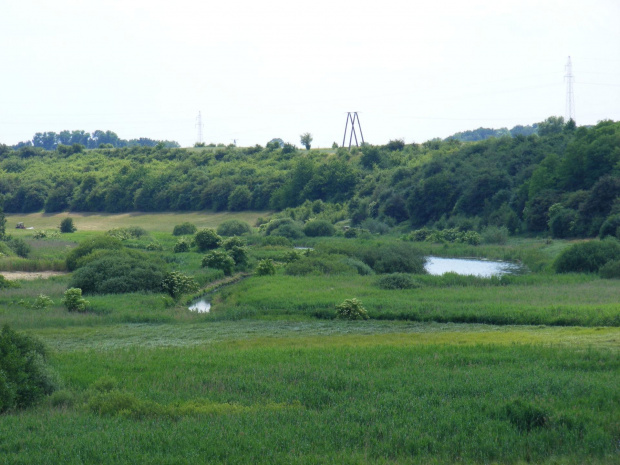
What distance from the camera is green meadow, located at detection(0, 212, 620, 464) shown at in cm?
1134

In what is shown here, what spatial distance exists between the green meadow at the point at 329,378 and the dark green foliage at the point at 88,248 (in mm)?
9720

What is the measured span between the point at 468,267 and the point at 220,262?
16.9m

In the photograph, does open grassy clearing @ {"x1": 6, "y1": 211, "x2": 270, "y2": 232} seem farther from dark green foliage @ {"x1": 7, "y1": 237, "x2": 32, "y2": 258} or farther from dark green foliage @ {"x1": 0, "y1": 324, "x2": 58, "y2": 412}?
dark green foliage @ {"x1": 0, "y1": 324, "x2": 58, "y2": 412}

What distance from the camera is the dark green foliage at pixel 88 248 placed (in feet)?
146

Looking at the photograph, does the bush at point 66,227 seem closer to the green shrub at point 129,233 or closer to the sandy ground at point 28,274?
the green shrub at point 129,233

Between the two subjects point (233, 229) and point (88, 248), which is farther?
point (233, 229)

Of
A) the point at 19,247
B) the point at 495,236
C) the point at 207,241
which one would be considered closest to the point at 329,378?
the point at 207,241

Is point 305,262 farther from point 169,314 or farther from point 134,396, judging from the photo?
point 134,396

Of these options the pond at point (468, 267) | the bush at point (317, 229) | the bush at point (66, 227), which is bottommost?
the pond at point (468, 267)

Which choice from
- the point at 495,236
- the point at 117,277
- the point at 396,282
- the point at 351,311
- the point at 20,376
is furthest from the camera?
the point at 495,236

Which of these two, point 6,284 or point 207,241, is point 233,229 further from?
point 6,284

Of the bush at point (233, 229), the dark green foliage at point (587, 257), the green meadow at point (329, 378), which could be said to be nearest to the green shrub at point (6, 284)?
the green meadow at point (329, 378)

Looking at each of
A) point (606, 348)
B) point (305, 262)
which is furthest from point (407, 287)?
point (606, 348)

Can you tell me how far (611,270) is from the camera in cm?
3606
